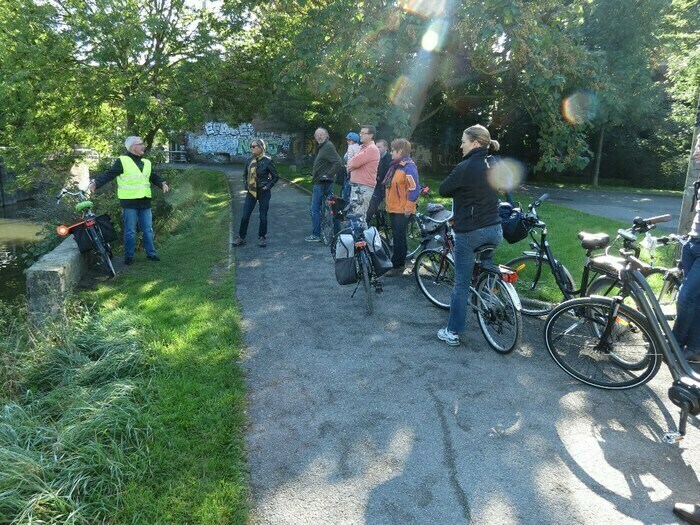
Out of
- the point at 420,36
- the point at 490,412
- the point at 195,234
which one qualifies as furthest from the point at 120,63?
the point at 490,412

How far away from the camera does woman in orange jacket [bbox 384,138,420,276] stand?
6.32 m

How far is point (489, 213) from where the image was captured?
174 inches

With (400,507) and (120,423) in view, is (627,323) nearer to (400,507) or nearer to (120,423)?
(400,507)

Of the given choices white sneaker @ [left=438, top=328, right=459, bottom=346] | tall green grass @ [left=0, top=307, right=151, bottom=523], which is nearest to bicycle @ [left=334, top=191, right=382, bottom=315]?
white sneaker @ [left=438, top=328, right=459, bottom=346]

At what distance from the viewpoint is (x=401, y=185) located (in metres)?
6.48

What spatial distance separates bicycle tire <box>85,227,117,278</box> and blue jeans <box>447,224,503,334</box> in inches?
188

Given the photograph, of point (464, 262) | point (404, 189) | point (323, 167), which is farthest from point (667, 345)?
point (323, 167)

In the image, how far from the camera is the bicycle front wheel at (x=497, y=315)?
4.44 meters

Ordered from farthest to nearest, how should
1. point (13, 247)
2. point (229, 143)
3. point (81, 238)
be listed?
point (229, 143)
point (13, 247)
point (81, 238)

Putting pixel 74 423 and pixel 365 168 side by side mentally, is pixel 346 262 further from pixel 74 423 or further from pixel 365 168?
pixel 74 423

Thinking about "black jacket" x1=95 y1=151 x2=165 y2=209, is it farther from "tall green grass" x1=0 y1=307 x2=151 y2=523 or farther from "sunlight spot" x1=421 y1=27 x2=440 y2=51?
"sunlight spot" x1=421 y1=27 x2=440 y2=51

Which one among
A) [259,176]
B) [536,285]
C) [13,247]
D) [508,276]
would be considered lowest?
[13,247]

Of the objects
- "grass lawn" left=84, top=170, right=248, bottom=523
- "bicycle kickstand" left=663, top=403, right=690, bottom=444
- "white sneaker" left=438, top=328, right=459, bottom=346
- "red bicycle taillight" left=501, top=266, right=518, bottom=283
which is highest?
"red bicycle taillight" left=501, top=266, right=518, bottom=283

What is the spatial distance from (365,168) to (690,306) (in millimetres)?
4685
